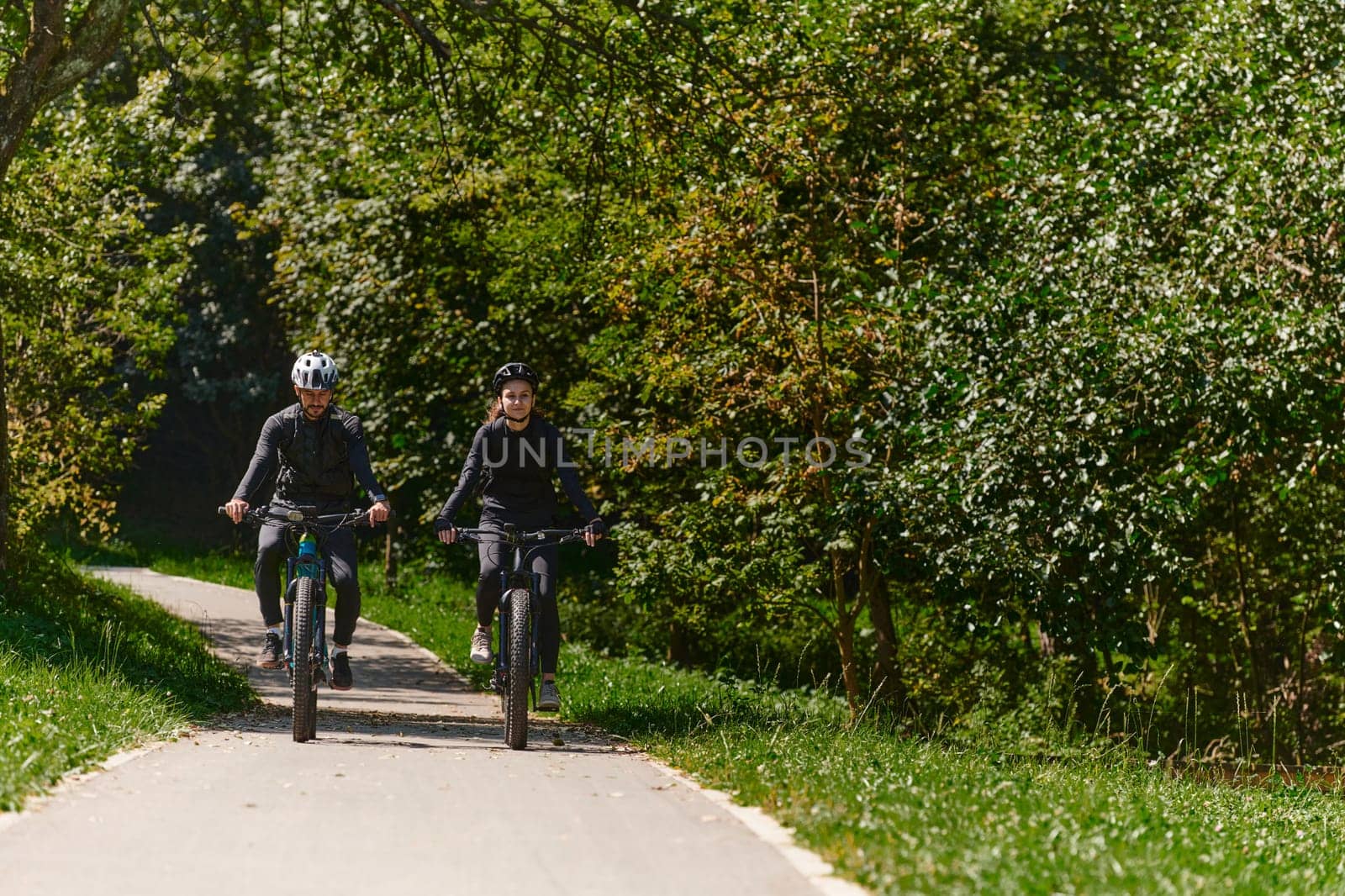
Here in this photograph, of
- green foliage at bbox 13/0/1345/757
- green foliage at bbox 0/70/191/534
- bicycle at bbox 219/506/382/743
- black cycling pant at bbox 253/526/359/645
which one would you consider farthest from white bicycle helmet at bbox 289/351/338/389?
green foliage at bbox 0/70/191/534

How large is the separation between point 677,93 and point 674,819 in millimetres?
7268

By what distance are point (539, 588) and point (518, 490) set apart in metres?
0.61

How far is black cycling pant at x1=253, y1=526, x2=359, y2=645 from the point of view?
825 centimetres

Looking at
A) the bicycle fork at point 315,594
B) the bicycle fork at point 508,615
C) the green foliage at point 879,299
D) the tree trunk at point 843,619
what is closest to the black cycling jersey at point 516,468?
the bicycle fork at point 508,615

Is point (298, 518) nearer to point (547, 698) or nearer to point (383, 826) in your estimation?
point (547, 698)

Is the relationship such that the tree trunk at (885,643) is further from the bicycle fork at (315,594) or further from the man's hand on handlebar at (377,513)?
the man's hand on handlebar at (377,513)

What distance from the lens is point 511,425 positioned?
8.38 metres

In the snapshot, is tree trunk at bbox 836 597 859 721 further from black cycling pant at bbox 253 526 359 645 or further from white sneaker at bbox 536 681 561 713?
black cycling pant at bbox 253 526 359 645

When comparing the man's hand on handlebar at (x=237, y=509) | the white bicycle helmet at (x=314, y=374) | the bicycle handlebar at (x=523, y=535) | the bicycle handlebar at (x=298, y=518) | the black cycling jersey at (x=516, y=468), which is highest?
the white bicycle helmet at (x=314, y=374)

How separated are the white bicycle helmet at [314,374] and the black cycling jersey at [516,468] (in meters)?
0.91

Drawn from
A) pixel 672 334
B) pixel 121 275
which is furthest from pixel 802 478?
pixel 121 275

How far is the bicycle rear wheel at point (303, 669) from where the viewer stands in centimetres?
783

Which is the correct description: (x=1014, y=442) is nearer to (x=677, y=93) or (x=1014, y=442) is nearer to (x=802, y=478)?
(x=802, y=478)

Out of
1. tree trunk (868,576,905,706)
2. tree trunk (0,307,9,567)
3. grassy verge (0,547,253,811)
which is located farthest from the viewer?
tree trunk (868,576,905,706)
